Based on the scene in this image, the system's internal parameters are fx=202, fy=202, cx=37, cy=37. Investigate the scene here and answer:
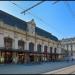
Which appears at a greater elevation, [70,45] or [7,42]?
[70,45]

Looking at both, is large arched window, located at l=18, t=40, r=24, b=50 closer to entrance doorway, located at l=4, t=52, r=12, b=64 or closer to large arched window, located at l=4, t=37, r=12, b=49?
large arched window, located at l=4, t=37, r=12, b=49

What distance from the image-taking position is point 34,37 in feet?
177

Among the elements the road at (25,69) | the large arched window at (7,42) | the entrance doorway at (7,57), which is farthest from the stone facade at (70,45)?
the road at (25,69)

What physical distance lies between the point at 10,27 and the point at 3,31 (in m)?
2.49

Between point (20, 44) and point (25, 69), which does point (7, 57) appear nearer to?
point (20, 44)

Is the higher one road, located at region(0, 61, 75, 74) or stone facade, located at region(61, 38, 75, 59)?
stone facade, located at region(61, 38, 75, 59)

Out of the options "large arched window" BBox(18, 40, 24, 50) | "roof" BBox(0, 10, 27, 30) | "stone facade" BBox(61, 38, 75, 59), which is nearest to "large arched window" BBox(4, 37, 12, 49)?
"roof" BBox(0, 10, 27, 30)

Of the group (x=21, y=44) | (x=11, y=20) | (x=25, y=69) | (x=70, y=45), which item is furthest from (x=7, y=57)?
(x=70, y=45)

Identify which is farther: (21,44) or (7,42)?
(21,44)

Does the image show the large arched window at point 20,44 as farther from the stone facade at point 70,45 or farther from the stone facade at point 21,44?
the stone facade at point 70,45

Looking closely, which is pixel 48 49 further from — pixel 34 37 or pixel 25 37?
pixel 25 37

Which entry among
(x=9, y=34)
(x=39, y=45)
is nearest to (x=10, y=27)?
(x=9, y=34)

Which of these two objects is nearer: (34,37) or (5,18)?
(5,18)

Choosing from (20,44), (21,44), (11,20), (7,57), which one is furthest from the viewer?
(21,44)
